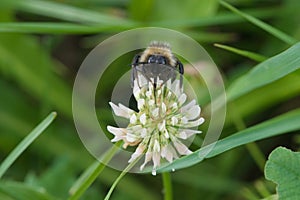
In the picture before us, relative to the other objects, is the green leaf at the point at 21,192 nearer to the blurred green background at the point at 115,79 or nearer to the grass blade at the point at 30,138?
the grass blade at the point at 30,138

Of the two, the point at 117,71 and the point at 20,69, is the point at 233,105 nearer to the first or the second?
the point at 117,71

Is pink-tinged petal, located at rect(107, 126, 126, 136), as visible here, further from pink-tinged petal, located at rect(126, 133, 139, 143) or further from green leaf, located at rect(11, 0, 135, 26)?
green leaf, located at rect(11, 0, 135, 26)

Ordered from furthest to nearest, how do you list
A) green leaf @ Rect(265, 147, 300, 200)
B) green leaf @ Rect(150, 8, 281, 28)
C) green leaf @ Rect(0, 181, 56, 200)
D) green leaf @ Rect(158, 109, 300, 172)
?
green leaf @ Rect(150, 8, 281, 28), green leaf @ Rect(0, 181, 56, 200), green leaf @ Rect(158, 109, 300, 172), green leaf @ Rect(265, 147, 300, 200)

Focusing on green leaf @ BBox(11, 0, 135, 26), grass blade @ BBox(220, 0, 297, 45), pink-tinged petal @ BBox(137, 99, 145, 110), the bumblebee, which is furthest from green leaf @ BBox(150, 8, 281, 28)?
pink-tinged petal @ BBox(137, 99, 145, 110)

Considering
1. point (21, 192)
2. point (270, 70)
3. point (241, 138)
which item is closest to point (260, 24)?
point (270, 70)

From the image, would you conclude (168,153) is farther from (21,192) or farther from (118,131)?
(21,192)

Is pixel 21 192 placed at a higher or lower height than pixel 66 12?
lower
